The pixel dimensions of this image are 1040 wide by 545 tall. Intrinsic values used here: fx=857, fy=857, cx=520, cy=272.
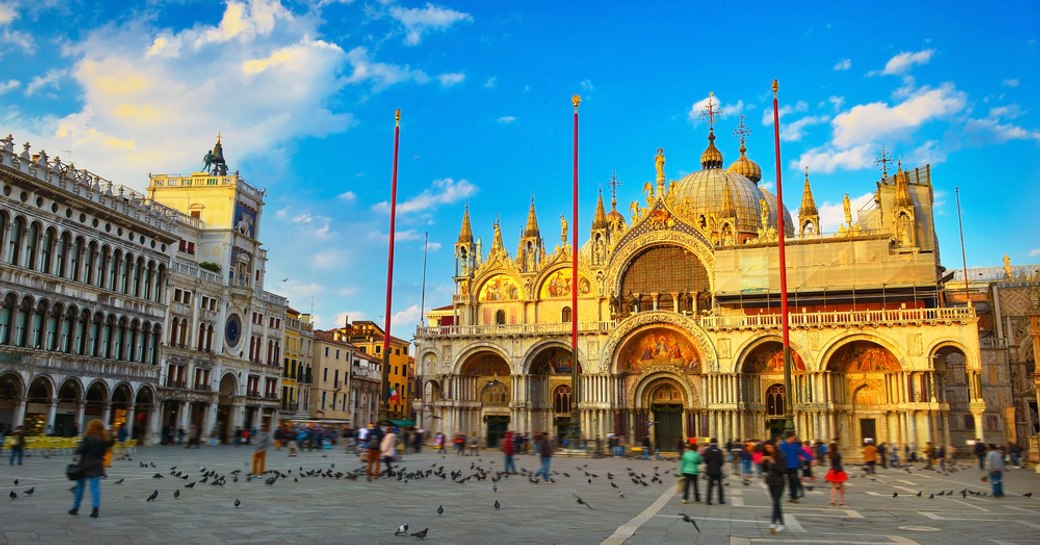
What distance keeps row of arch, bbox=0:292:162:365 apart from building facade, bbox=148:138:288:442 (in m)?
2.79

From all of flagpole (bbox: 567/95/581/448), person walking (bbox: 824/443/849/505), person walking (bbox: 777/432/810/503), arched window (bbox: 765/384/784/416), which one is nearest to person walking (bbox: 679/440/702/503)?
person walking (bbox: 777/432/810/503)

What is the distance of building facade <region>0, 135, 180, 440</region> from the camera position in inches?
1501

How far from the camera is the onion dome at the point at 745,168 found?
76062mm

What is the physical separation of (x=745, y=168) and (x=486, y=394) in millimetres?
33679

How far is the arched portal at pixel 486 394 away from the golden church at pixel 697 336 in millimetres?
95

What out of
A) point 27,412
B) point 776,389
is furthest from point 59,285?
point 776,389

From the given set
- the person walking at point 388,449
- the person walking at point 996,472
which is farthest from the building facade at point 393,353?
the person walking at point 996,472

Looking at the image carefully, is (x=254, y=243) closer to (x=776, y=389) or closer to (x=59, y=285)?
(x=59, y=285)

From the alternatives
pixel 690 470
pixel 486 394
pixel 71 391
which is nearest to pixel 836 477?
pixel 690 470

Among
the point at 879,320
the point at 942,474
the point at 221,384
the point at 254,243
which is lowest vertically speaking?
the point at 942,474

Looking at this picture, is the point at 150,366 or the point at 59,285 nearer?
the point at 59,285

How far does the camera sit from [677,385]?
52656 mm

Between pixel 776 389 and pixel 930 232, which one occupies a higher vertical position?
pixel 930 232

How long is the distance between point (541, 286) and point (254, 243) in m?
20.2
